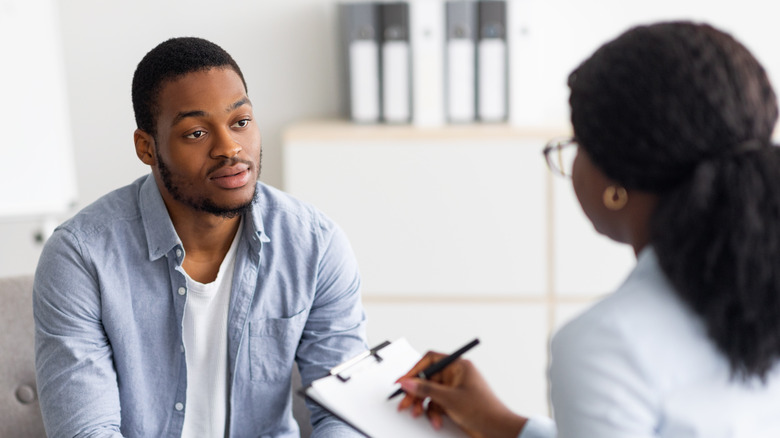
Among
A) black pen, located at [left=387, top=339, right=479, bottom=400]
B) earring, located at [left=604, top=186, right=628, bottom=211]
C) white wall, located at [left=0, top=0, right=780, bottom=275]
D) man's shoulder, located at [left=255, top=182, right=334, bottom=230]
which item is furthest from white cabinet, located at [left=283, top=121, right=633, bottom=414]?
earring, located at [left=604, top=186, right=628, bottom=211]

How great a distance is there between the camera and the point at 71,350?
1.27m

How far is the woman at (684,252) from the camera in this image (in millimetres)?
765

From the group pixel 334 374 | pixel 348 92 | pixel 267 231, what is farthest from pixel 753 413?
pixel 348 92

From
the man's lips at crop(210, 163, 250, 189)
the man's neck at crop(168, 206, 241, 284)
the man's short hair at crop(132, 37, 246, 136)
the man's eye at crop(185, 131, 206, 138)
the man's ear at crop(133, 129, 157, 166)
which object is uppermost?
the man's short hair at crop(132, 37, 246, 136)

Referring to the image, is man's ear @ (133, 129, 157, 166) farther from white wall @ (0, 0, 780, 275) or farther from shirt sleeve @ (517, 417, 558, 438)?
white wall @ (0, 0, 780, 275)

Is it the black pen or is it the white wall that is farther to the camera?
the white wall

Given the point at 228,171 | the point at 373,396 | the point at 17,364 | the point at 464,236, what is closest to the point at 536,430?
the point at 373,396

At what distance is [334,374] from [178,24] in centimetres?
198

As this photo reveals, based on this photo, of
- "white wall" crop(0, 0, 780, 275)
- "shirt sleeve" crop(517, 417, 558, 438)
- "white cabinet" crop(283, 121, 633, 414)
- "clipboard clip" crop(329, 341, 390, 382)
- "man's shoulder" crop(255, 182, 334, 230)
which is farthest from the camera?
Result: "white wall" crop(0, 0, 780, 275)

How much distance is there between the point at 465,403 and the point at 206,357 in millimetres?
550

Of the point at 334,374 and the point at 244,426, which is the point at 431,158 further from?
the point at 334,374

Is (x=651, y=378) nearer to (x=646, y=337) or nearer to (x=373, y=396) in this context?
(x=646, y=337)

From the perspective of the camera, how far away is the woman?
0.77 m

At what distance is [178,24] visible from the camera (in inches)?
110
